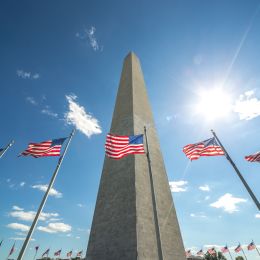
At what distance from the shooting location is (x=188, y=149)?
12516 millimetres

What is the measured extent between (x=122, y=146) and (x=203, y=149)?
4966 mm

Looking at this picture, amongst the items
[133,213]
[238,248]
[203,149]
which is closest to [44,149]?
[133,213]

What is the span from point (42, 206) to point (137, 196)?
6624mm

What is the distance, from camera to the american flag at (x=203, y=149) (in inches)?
477

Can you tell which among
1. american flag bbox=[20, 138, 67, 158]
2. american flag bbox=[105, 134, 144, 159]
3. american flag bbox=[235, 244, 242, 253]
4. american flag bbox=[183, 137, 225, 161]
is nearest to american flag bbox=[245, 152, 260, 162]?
american flag bbox=[183, 137, 225, 161]

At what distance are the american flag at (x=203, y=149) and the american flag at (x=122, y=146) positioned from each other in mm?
3301

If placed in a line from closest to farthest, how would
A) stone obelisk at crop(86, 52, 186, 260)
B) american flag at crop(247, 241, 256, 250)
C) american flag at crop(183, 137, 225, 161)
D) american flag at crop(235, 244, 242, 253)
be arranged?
1. american flag at crop(183, 137, 225, 161)
2. stone obelisk at crop(86, 52, 186, 260)
3. american flag at crop(247, 241, 256, 250)
4. american flag at crop(235, 244, 242, 253)

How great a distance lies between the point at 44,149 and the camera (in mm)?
11492

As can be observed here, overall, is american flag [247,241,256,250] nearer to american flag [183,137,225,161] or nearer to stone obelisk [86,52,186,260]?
stone obelisk [86,52,186,260]

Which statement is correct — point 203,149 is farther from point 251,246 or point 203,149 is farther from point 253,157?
point 251,246

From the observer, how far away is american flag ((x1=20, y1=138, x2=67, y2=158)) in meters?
11.3

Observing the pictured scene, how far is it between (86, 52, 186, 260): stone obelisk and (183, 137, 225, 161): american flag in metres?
2.73

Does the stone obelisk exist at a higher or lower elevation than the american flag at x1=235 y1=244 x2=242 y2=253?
lower

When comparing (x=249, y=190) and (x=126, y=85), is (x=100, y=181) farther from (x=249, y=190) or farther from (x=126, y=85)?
(x=126, y=85)
